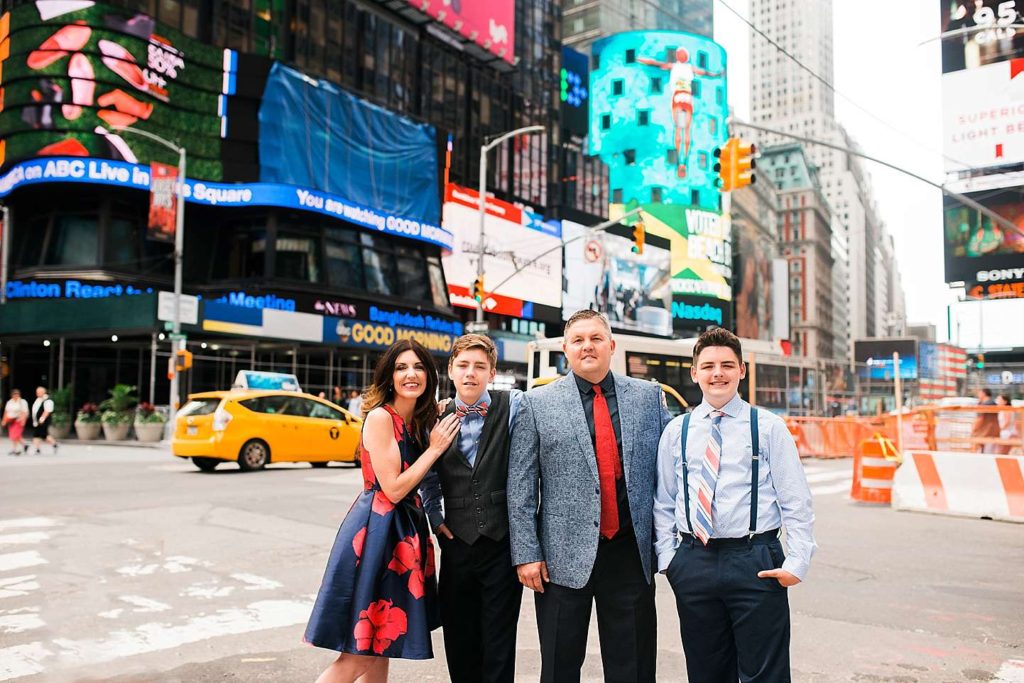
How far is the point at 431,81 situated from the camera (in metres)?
49.5

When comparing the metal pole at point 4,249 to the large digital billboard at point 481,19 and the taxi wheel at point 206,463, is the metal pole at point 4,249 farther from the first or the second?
the large digital billboard at point 481,19

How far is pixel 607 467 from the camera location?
144 inches

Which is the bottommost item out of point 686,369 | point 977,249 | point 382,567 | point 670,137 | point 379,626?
point 379,626

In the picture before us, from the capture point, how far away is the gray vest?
373cm

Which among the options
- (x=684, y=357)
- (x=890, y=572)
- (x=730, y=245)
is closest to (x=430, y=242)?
(x=684, y=357)

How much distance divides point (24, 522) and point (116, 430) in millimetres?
19078

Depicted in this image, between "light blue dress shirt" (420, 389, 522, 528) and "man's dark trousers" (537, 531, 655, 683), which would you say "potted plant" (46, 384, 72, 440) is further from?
"man's dark trousers" (537, 531, 655, 683)

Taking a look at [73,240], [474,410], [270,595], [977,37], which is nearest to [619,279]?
[977,37]

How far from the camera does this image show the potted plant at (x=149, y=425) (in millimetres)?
27422

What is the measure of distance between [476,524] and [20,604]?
4.64 m

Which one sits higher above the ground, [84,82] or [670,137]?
[670,137]

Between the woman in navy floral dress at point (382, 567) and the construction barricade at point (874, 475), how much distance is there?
38.4 ft

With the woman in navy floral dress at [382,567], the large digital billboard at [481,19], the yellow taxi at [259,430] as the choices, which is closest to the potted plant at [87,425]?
the yellow taxi at [259,430]

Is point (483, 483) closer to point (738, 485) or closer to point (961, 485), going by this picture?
point (738, 485)
